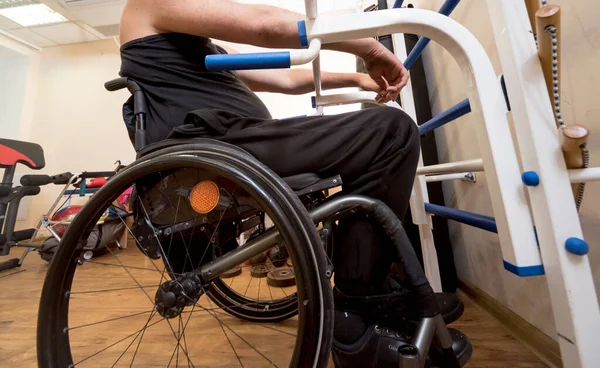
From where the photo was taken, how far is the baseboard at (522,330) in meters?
0.59

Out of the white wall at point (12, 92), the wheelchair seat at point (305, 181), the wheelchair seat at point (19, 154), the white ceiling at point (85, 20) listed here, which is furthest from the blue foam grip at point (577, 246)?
the white wall at point (12, 92)

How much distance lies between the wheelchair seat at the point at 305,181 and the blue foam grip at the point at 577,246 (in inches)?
12.8

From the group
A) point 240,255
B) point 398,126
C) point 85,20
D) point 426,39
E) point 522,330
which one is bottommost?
point 522,330

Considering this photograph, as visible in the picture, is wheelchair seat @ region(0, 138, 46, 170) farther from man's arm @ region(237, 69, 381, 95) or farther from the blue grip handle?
the blue grip handle

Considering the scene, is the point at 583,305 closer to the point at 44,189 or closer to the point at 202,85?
the point at 202,85

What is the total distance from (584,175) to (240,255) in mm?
541

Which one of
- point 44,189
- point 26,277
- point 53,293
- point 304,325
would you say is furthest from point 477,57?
point 44,189

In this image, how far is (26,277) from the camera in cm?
160

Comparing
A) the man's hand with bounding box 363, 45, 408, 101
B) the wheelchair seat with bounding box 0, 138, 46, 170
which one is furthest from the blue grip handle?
the wheelchair seat with bounding box 0, 138, 46, 170

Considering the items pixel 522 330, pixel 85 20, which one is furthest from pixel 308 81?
pixel 85 20

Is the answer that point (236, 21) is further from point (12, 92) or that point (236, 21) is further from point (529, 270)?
point (12, 92)

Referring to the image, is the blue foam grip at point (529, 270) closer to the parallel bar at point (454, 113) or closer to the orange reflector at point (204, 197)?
the parallel bar at point (454, 113)

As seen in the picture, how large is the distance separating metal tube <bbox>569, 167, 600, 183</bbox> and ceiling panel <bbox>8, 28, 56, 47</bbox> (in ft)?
13.4

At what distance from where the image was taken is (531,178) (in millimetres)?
381
